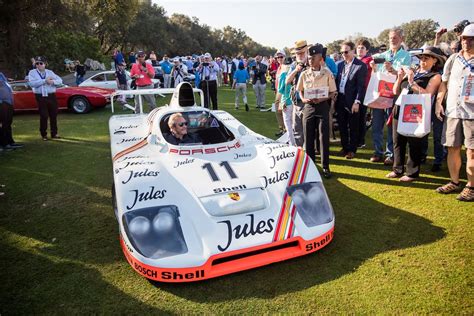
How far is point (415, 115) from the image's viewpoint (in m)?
4.83

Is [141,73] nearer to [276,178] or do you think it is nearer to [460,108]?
[276,178]

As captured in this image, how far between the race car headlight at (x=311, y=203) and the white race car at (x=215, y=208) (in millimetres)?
11

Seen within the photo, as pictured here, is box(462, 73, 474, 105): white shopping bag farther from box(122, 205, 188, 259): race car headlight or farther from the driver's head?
box(122, 205, 188, 259): race car headlight

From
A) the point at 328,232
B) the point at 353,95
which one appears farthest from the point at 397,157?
the point at 328,232

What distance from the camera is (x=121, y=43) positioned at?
133ft

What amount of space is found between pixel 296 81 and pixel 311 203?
3.12m

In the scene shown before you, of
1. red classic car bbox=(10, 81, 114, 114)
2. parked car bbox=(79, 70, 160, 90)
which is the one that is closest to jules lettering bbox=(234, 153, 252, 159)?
red classic car bbox=(10, 81, 114, 114)

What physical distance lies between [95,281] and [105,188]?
98.1 inches

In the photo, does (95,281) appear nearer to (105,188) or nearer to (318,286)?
(318,286)

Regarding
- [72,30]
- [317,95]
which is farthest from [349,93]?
[72,30]

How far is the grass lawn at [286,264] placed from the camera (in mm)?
2742

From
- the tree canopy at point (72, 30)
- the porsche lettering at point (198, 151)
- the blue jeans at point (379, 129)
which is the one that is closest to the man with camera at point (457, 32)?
the blue jeans at point (379, 129)

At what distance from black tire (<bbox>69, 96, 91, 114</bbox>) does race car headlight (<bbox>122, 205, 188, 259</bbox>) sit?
10.2 meters

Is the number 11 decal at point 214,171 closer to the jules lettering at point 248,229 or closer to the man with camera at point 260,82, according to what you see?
the jules lettering at point 248,229
